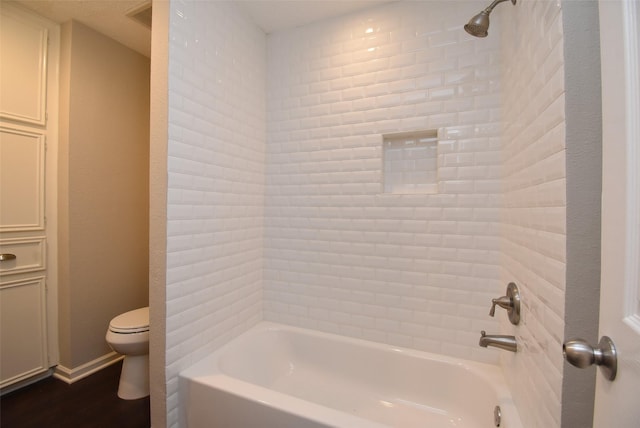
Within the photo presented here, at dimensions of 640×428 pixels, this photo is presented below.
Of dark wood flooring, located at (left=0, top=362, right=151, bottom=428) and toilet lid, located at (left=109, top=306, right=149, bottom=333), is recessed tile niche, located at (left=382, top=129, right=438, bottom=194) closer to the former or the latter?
toilet lid, located at (left=109, top=306, right=149, bottom=333)

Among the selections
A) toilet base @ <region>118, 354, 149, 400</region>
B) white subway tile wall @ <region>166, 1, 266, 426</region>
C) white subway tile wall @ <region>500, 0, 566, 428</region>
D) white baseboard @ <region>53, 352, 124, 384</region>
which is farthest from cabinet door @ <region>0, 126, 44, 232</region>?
white subway tile wall @ <region>500, 0, 566, 428</region>

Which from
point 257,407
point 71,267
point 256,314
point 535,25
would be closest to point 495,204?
point 535,25

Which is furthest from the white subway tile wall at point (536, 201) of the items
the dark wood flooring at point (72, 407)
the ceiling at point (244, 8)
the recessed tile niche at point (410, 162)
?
the dark wood flooring at point (72, 407)

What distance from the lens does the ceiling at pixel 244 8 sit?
5.67 feet

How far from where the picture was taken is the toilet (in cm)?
172

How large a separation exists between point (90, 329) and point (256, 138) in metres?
1.92

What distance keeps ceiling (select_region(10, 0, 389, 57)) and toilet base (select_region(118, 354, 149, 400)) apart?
2336 mm

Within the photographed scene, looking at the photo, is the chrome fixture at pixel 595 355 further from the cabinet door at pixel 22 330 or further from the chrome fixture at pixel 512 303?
the cabinet door at pixel 22 330

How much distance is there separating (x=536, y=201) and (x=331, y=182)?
1.14 m

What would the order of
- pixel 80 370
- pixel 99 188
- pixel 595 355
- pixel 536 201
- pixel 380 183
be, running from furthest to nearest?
pixel 99 188, pixel 80 370, pixel 380 183, pixel 536 201, pixel 595 355

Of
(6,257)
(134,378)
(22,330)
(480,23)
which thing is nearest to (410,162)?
(480,23)

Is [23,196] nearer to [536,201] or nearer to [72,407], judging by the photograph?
[72,407]

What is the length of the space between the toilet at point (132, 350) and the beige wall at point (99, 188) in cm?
46

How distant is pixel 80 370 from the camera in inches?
77.1
